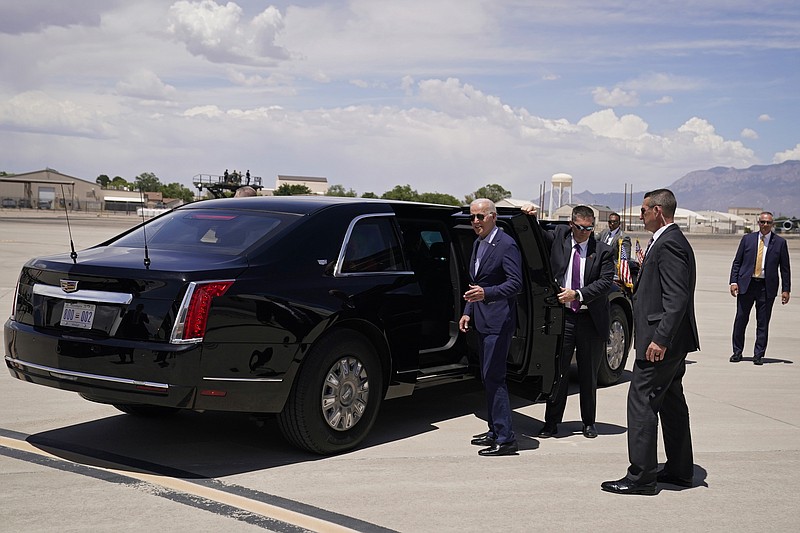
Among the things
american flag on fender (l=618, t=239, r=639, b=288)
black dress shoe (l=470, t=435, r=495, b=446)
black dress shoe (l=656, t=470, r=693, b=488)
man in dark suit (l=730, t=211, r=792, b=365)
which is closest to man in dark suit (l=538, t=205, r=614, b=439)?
black dress shoe (l=470, t=435, r=495, b=446)

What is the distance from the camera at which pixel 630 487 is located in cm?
607

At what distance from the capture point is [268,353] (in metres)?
6.26

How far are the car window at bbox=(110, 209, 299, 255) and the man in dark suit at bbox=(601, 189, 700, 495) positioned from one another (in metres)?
2.58

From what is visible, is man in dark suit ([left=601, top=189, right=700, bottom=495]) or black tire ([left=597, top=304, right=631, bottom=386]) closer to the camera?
man in dark suit ([left=601, top=189, right=700, bottom=495])

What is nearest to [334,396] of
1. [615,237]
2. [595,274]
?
[595,274]

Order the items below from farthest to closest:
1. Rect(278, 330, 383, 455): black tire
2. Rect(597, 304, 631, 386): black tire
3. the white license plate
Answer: Rect(597, 304, 631, 386): black tire, Rect(278, 330, 383, 455): black tire, the white license plate

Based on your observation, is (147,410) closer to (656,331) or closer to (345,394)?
(345,394)

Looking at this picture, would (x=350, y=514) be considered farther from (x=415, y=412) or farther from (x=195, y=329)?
(x=415, y=412)

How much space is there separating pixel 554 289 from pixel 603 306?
47 centimetres

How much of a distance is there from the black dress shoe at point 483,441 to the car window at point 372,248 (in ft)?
4.78

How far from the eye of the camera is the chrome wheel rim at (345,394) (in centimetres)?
669

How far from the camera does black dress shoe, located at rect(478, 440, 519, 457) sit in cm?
700

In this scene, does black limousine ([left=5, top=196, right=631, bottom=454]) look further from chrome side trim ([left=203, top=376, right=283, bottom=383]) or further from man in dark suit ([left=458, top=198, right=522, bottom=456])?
man in dark suit ([left=458, top=198, right=522, bottom=456])

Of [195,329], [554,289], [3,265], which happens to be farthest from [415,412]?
[3,265]
